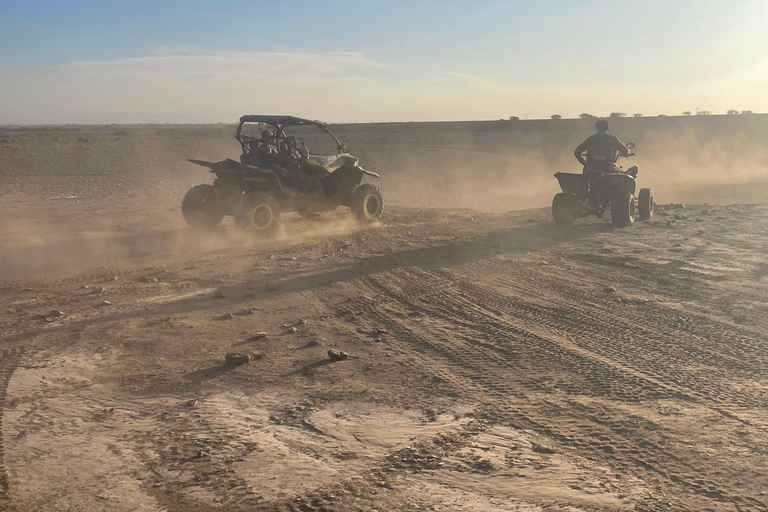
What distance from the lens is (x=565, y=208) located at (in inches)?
471

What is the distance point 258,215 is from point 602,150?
6.18m

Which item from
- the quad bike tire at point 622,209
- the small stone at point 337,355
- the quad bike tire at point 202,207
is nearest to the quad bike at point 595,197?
the quad bike tire at point 622,209

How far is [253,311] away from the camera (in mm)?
7055

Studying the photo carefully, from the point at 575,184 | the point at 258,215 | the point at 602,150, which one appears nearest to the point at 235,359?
the point at 258,215

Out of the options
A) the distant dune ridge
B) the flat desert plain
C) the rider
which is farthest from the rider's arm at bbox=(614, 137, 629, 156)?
the distant dune ridge

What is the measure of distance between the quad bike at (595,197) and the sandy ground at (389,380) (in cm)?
202

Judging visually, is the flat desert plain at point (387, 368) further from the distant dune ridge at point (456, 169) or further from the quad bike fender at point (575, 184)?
the distant dune ridge at point (456, 169)

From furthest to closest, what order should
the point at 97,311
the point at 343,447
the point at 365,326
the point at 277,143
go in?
the point at 277,143 < the point at 97,311 < the point at 365,326 < the point at 343,447

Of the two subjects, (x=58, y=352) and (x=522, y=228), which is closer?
(x=58, y=352)

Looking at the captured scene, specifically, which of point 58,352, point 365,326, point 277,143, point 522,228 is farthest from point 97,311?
point 522,228

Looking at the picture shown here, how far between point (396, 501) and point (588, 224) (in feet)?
32.7

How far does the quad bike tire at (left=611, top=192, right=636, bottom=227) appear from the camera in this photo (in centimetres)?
1168

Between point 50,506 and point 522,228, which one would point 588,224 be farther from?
point 50,506

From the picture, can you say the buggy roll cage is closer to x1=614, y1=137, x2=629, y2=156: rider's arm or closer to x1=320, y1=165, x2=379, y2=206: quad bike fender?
x1=320, y1=165, x2=379, y2=206: quad bike fender
